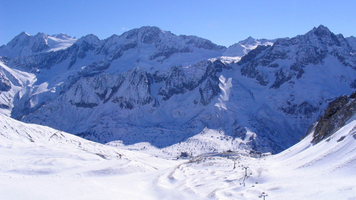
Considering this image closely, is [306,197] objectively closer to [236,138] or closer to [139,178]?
[139,178]

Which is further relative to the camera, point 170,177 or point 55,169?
point 170,177

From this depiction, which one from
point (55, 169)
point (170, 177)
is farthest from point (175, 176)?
point (55, 169)

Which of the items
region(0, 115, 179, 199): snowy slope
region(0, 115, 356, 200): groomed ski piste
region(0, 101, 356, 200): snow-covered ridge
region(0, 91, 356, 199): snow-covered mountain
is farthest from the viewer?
region(0, 115, 179, 199): snowy slope

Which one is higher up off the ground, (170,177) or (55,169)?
(55,169)

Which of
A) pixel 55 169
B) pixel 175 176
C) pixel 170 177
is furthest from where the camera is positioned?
pixel 175 176

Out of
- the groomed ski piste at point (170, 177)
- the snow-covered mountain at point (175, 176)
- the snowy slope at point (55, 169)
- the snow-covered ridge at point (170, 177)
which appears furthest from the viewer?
the snowy slope at point (55, 169)

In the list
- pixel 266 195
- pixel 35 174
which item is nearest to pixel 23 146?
pixel 35 174

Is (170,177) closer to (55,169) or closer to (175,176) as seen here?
(175,176)

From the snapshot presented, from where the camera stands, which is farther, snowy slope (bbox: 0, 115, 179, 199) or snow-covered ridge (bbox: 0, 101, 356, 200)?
snowy slope (bbox: 0, 115, 179, 199)
